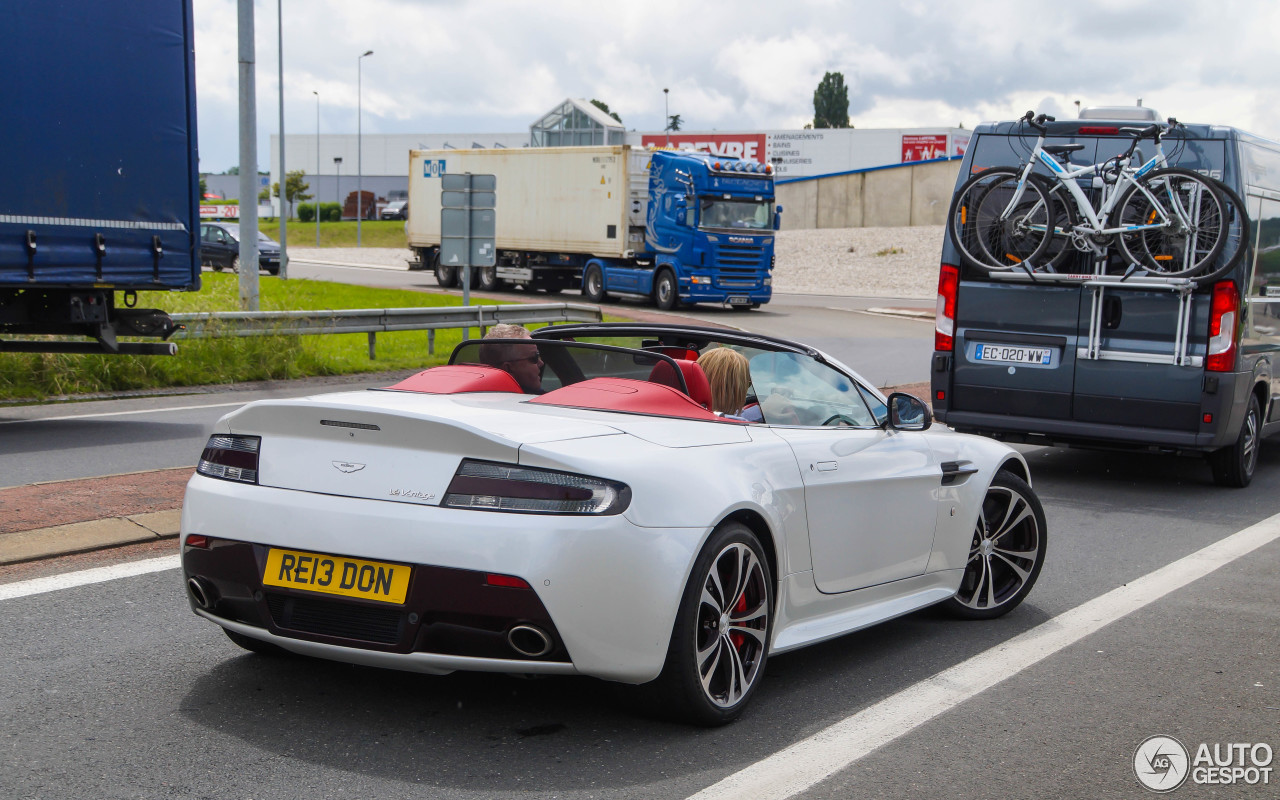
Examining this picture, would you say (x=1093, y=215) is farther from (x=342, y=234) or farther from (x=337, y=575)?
(x=342, y=234)

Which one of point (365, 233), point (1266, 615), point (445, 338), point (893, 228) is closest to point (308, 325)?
point (445, 338)

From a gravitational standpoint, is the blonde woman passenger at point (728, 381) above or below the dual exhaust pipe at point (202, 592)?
above

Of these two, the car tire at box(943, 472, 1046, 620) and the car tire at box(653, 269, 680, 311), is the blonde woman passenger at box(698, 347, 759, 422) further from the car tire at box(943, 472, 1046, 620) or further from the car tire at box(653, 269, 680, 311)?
the car tire at box(653, 269, 680, 311)

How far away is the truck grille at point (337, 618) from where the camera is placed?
3945mm

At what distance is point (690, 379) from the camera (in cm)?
490

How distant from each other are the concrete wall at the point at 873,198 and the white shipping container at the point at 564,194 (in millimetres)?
30035

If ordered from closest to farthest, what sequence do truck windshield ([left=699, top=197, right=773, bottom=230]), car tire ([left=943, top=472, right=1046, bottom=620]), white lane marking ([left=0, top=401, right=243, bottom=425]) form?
car tire ([left=943, top=472, right=1046, bottom=620]) → white lane marking ([left=0, top=401, right=243, bottom=425]) → truck windshield ([left=699, top=197, right=773, bottom=230])

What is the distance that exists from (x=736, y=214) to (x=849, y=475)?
2688 centimetres

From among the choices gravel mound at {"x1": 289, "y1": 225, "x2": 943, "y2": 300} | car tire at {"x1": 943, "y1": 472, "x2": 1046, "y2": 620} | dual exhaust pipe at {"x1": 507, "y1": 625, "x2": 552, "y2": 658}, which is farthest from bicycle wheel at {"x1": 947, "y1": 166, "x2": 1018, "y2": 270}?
gravel mound at {"x1": 289, "y1": 225, "x2": 943, "y2": 300}

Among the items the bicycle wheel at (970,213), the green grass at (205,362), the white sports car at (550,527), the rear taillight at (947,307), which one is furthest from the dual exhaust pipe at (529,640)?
the green grass at (205,362)

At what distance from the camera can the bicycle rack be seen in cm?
920

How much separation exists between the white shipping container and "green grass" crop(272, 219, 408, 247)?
3421cm

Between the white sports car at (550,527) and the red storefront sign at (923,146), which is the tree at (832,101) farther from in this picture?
the white sports car at (550,527)

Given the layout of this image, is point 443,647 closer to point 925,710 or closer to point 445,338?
point 925,710
